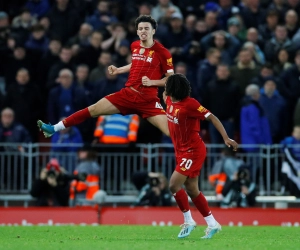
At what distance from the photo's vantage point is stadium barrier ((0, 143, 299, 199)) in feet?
68.6

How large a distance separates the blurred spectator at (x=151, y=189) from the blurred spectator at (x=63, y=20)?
18.4ft

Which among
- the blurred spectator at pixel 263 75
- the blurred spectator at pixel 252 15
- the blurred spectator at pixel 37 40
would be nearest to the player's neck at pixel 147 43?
the blurred spectator at pixel 263 75

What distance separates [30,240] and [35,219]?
5.76 meters

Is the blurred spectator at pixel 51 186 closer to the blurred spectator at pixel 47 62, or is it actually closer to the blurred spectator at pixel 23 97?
the blurred spectator at pixel 23 97

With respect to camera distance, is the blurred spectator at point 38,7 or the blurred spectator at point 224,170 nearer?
the blurred spectator at point 224,170

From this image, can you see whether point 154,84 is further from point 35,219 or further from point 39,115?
point 39,115

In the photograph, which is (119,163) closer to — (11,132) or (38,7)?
(11,132)

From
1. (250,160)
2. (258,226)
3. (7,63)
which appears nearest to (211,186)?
(250,160)

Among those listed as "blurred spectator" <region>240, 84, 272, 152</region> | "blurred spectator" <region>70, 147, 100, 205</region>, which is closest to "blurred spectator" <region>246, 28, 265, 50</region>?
"blurred spectator" <region>240, 84, 272, 152</region>

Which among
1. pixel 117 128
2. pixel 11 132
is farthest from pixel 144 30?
pixel 11 132

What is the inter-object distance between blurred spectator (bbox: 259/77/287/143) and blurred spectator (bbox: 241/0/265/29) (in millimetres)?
2926

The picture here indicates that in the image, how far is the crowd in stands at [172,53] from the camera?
21.3 m

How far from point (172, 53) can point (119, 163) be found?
2.99 metres

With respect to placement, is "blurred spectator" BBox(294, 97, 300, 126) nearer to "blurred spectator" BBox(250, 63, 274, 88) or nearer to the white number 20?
"blurred spectator" BBox(250, 63, 274, 88)
